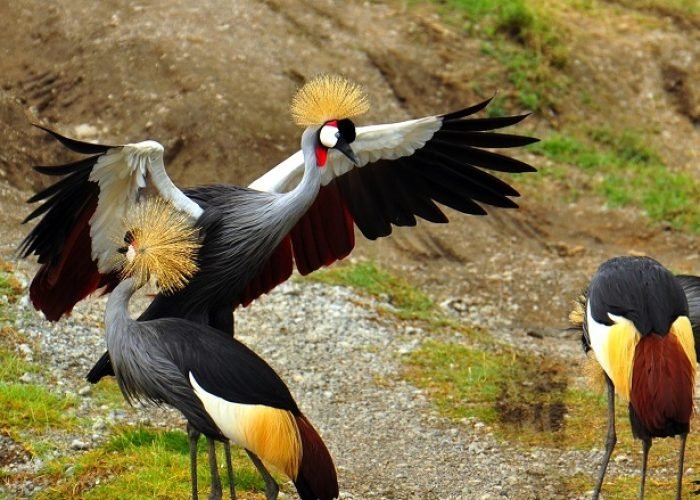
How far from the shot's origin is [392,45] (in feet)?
31.0

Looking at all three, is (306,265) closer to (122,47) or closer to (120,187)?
(120,187)

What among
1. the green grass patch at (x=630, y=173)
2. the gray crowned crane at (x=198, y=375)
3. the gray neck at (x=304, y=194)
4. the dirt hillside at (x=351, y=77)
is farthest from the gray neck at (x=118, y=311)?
the green grass patch at (x=630, y=173)

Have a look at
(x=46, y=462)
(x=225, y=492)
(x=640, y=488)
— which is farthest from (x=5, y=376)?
(x=640, y=488)

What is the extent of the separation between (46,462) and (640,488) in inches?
87.9

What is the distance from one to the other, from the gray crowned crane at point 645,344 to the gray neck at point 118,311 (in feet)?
5.57

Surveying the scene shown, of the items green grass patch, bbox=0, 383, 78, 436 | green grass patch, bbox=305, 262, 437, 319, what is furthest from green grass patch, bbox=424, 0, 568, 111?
green grass patch, bbox=0, 383, 78, 436

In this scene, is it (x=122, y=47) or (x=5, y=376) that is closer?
(x=5, y=376)

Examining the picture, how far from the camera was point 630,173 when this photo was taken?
9.20 meters

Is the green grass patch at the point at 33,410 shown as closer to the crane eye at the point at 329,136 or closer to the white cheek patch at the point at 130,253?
the white cheek patch at the point at 130,253

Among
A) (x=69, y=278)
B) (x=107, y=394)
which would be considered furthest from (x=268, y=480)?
(x=107, y=394)

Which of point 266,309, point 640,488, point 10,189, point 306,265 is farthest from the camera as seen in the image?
point 10,189

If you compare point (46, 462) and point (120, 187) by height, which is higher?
point (120, 187)

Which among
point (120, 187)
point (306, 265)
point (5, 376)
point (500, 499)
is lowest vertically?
point (500, 499)

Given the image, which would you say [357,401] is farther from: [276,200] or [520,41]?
[520,41]
